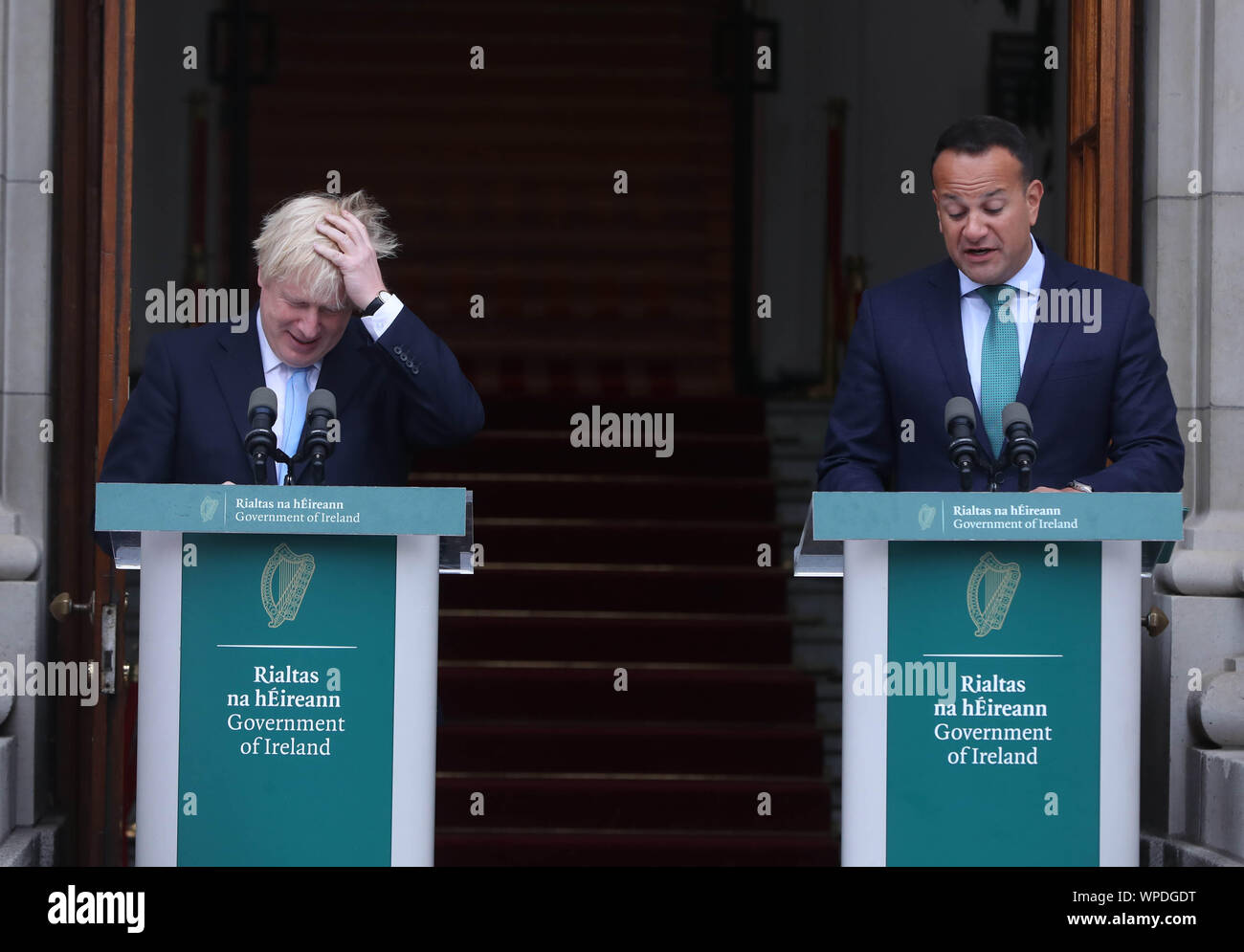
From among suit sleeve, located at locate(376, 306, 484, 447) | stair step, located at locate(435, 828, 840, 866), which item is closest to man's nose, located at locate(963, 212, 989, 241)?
suit sleeve, located at locate(376, 306, 484, 447)

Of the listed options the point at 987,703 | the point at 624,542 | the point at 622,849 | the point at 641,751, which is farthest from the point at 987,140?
the point at 624,542

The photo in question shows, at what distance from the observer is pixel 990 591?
9.95ft

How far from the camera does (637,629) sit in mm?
7113

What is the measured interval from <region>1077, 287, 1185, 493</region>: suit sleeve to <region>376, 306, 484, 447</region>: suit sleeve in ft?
4.14

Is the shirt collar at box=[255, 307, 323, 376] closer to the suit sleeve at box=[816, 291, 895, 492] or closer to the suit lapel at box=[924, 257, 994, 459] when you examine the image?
the suit sleeve at box=[816, 291, 895, 492]

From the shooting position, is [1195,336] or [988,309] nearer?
[988,309]

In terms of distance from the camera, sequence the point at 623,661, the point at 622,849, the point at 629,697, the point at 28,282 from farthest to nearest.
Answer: the point at 623,661, the point at 629,697, the point at 622,849, the point at 28,282

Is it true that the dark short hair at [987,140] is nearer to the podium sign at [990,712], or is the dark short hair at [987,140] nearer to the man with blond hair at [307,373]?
the podium sign at [990,712]

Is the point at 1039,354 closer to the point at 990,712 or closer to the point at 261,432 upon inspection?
the point at 990,712

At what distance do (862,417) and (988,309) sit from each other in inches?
14.5

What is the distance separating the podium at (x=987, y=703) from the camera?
3018mm

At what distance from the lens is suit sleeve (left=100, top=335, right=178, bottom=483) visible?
3.54 m

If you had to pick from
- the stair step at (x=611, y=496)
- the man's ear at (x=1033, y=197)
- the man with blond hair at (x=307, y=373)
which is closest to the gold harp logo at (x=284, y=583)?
the man with blond hair at (x=307, y=373)
